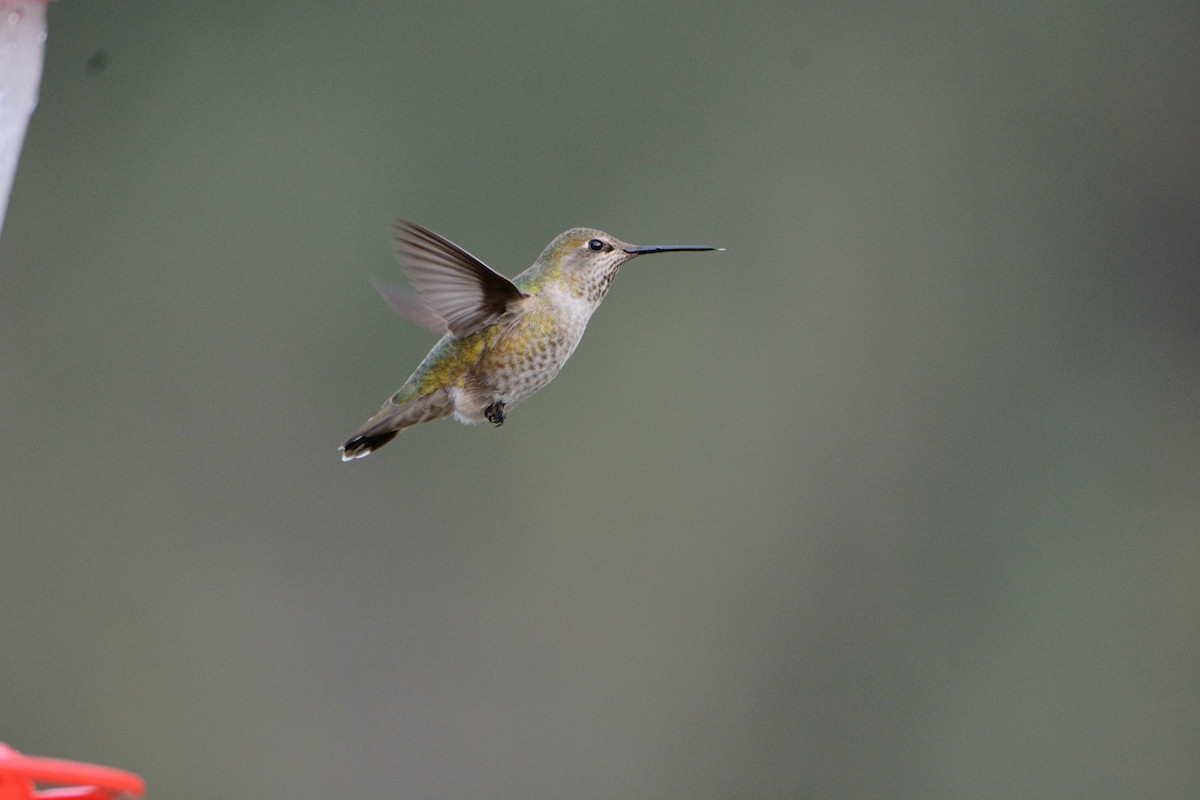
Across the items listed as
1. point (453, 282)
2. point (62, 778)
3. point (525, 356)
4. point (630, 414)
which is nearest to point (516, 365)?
point (525, 356)

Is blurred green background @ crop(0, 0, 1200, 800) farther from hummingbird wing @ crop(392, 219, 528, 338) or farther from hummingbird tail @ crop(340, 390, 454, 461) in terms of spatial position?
hummingbird wing @ crop(392, 219, 528, 338)

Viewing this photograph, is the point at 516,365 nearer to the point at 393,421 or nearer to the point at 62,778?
the point at 393,421

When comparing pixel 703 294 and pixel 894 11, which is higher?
pixel 894 11

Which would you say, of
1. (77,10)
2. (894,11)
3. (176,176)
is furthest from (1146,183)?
(77,10)

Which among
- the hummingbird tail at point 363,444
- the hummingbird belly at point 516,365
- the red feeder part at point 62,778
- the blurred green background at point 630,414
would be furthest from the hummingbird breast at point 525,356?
the blurred green background at point 630,414

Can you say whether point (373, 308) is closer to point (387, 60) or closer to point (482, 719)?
point (387, 60)

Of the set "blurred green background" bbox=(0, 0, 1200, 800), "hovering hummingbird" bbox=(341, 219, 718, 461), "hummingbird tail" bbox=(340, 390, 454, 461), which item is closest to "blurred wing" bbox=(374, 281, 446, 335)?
"hovering hummingbird" bbox=(341, 219, 718, 461)
